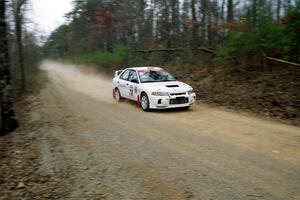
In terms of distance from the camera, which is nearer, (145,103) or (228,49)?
(145,103)

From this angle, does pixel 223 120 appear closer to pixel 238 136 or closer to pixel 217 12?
pixel 238 136

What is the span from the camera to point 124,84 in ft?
51.1

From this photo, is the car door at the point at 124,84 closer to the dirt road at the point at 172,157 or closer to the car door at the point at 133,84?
the car door at the point at 133,84

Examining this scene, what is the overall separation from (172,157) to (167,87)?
19.5ft

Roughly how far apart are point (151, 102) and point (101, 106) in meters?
3.03

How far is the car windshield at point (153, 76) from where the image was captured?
47.1ft

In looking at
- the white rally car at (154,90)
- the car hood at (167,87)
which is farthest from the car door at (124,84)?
the car hood at (167,87)

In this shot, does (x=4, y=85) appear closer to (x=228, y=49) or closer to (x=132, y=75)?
(x=132, y=75)

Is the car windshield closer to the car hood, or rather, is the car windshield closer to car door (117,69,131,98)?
the car hood

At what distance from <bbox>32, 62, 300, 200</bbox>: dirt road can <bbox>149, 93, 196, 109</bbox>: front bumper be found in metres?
0.51

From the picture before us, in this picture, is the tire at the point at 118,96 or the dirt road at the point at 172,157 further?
the tire at the point at 118,96

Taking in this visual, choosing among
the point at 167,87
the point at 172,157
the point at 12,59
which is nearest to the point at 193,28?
the point at 167,87

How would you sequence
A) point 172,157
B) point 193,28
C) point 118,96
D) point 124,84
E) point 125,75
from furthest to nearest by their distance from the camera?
point 193,28 < point 118,96 < point 125,75 < point 124,84 < point 172,157

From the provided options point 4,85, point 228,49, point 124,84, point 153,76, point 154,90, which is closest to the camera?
point 4,85
